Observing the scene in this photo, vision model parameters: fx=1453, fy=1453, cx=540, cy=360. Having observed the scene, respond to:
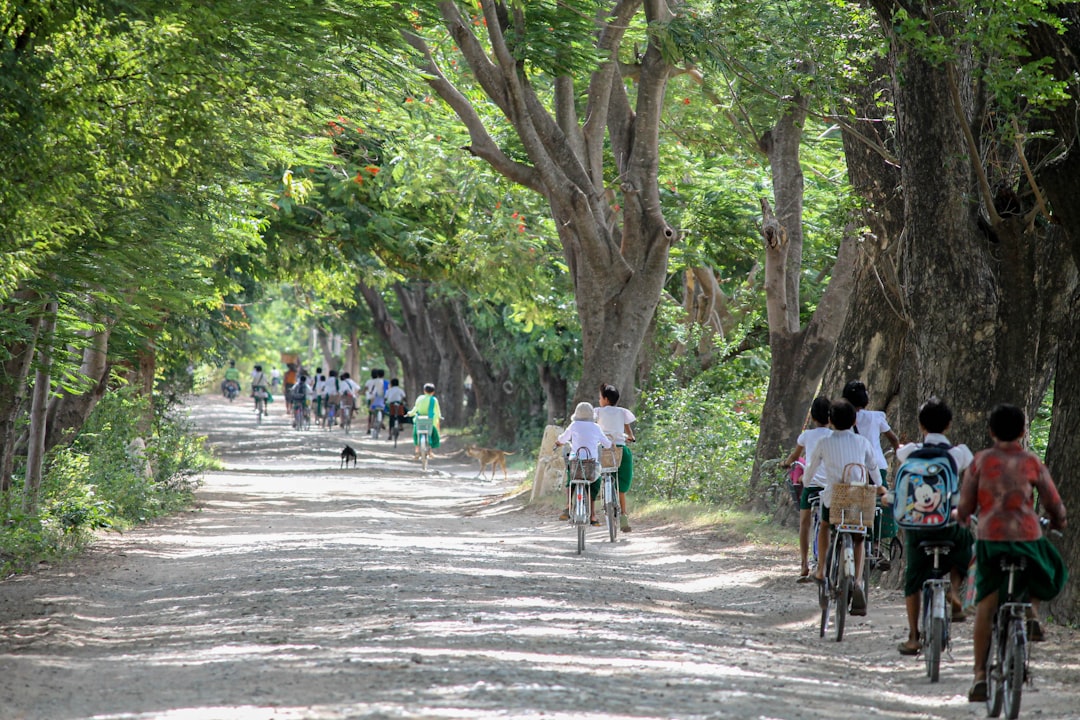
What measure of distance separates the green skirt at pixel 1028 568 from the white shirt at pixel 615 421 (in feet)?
29.5

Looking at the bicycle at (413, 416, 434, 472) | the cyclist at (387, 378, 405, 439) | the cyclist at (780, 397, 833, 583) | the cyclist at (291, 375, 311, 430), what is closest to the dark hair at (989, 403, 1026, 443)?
the cyclist at (780, 397, 833, 583)

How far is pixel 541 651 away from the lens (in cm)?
877

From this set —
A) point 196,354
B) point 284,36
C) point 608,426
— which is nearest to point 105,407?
point 196,354

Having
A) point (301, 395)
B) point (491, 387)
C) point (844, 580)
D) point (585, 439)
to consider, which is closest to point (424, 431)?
point (491, 387)

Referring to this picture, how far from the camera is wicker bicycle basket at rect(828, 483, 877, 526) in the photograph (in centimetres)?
1008

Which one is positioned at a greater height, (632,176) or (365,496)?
(632,176)

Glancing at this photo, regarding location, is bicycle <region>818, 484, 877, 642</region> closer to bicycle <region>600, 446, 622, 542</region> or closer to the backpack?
the backpack

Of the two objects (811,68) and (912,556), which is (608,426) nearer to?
(811,68)

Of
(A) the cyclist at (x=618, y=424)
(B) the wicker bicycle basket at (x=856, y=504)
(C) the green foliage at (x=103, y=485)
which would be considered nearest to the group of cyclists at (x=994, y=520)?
(B) the wicker bicycle basket at (x=856, y=504)

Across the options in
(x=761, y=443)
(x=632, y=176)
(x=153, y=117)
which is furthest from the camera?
(x=632, y=176)

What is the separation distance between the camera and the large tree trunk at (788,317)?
19188mm

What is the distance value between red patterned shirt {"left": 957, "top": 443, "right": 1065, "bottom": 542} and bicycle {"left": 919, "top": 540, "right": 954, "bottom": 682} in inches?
40.7

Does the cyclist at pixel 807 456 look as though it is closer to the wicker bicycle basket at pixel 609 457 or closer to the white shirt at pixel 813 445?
the white shirt at pixel 813 445

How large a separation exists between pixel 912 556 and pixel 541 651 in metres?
2.33
